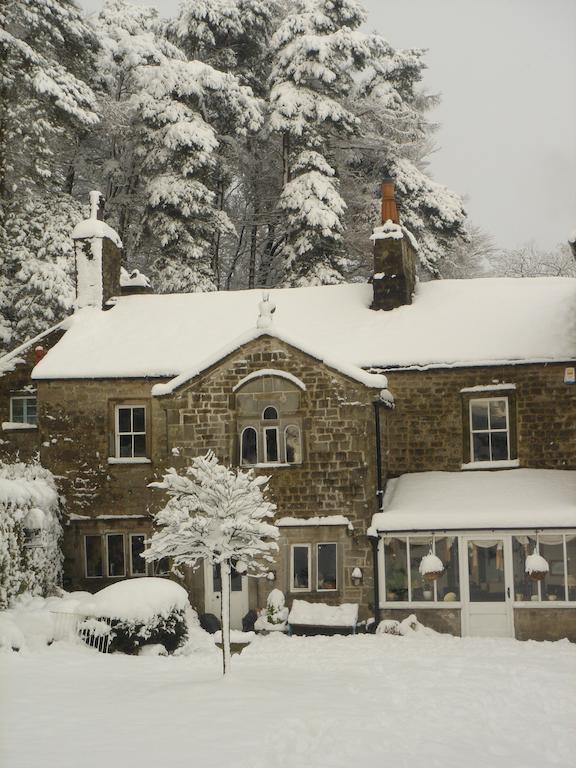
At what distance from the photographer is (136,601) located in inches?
657

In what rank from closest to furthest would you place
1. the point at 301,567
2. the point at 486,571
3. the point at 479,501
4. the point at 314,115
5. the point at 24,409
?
1. the point at 486,571
2. the point at 479,501
3. the point at 301,567
4. the point at 24,409
5. the point at 314,115

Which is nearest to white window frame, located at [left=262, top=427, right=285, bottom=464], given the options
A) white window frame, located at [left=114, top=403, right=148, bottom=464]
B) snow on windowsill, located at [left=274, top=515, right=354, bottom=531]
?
snow on windowsill, located at [left=274, top=515, right=354, bottom=531]

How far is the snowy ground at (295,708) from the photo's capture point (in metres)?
9.63

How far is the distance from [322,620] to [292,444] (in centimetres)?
390

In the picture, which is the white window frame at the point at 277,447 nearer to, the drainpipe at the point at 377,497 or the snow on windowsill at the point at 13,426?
the drainpipe at the point at 377,497

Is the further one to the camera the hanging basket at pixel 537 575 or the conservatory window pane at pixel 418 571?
the conservatory window pane at pixel 418 571

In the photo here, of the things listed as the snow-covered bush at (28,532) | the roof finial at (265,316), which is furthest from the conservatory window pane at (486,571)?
the snow-covered bush at (28,532)

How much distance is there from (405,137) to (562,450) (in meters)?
18.1

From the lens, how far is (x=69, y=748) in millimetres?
9781

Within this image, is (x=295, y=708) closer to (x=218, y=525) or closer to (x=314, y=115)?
(x=218, y=525)

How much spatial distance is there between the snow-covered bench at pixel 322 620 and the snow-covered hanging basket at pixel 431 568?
1732 mm

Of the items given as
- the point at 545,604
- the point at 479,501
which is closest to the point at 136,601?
the point at 479,501

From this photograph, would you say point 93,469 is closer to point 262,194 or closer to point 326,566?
point 326,566

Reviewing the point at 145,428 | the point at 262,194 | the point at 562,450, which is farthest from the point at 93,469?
the point at 262,194
